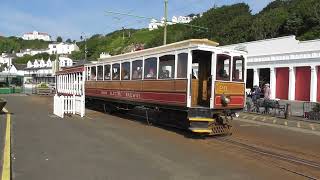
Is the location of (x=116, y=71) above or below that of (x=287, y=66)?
below

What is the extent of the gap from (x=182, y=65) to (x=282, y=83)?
1139 inches

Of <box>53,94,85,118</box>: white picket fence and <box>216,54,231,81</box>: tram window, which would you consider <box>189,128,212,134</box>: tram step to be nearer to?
<box>216,54,231,81</box>: tram window

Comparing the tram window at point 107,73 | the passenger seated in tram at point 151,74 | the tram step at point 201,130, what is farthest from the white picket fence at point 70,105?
the tram step at point 201,130

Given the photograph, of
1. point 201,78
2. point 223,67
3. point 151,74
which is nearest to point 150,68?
point 151,74

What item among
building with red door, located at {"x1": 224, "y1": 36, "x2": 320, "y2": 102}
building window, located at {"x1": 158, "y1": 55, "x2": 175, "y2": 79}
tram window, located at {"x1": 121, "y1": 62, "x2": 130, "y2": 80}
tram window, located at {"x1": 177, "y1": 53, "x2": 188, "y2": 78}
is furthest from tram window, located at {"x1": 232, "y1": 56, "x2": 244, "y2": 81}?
building with red door, located at {"x1": 224, "y1": 36, "x2": 320, "y2": 102}

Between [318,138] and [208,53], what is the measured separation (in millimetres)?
4993

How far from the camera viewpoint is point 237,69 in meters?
17.0

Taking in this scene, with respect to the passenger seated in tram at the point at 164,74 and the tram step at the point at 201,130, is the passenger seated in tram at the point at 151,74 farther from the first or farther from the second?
the tram step at the point at 201,130

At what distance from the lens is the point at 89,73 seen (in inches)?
1121

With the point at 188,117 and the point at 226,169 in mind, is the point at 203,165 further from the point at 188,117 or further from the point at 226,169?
the point at 188,117

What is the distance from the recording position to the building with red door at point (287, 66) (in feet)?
127

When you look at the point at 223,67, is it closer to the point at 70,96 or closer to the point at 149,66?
the point at 149,66

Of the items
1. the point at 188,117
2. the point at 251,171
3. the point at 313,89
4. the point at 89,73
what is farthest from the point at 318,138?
the point at 313,89

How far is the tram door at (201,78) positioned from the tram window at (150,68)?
6.37 feet
